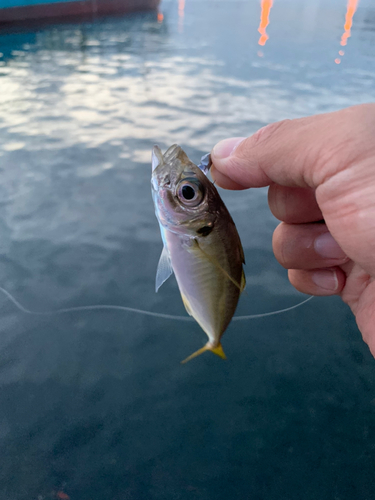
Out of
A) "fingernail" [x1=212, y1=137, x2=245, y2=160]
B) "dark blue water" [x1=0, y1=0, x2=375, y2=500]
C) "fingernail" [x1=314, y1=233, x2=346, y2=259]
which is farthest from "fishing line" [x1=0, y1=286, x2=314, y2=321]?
"fingernail" [x1=212, y1=137, x2=245, y2=160]

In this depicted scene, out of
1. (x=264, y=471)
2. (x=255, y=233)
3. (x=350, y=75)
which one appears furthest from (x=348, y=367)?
(x=350, y=75)

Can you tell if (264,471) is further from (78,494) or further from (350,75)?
(350,75)

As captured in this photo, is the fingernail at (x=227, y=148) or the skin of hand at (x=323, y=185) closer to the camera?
the skin of hand at (x=323, y=185)

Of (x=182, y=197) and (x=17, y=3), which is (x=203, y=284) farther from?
(x=17, y=3)

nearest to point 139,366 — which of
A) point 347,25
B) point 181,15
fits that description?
point 347,25

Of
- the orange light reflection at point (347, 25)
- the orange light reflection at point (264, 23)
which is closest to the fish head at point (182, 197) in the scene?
the orange light reflection at point (264, 23)

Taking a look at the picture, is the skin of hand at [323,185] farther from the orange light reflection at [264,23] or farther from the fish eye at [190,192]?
the orange light reflection at [264,23]

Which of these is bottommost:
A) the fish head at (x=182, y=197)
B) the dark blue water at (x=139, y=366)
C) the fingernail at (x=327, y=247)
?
the dark blue water at (x=139, y=366)
